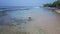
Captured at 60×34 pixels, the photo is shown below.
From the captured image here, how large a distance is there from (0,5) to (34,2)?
1628 millimetres

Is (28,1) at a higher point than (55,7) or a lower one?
higher

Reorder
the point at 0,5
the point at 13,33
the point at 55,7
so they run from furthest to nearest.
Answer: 1. the point at 55,7
2. the point at 0,5
3. the point at 13,33

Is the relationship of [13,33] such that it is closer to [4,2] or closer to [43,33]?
[43,33]

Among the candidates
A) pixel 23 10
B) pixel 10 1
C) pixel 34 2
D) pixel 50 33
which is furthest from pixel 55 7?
pixel 50 33

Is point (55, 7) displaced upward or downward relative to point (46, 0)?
downward

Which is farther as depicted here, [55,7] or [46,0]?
[55,7]

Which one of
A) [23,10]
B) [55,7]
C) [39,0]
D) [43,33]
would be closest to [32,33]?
[43,33]

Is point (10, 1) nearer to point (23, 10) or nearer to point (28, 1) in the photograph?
point (28, 1)

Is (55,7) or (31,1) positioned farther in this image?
(55,7)

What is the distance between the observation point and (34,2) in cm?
643

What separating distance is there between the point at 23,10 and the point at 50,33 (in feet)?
17.3

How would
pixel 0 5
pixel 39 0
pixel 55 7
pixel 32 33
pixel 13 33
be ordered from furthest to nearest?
pixel 55 7 < pixel 0 5 < pixel 39 0 < pixel 32 33 < pixel 13 33

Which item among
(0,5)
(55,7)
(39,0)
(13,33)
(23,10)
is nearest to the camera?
(13,33)

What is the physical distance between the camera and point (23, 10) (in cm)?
826
